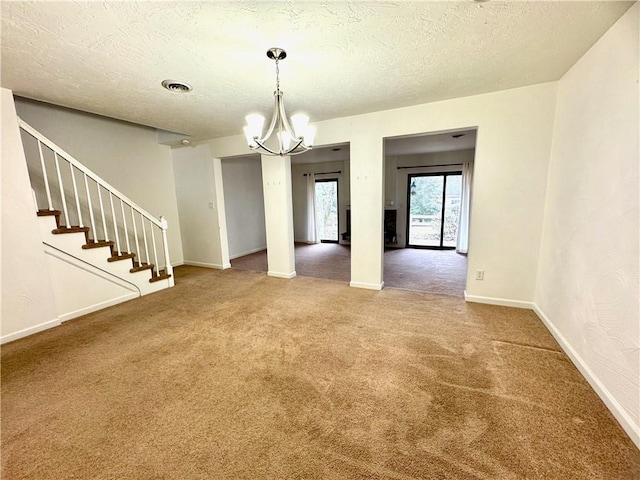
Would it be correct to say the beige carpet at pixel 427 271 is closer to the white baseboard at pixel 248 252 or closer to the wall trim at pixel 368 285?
the wall trim at pixel 368 285

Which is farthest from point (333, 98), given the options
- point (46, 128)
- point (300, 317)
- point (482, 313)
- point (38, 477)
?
point (46, 128)

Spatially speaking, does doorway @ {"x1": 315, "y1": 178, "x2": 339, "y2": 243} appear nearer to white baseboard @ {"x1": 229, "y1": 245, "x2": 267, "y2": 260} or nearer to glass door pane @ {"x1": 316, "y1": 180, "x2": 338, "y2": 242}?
glass door pane @ {"x1": 316, "y1": 180, "x2": 338, "y2": 242}

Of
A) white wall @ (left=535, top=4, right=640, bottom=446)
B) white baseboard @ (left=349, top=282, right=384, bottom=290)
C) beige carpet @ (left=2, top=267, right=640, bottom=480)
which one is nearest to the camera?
beige carpet @ (left=2, top=267, right=640, bottom=480)

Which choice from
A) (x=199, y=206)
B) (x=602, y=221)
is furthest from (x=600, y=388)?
(x=199, y=206)

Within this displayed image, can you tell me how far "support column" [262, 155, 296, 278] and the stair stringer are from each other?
68.3 inches

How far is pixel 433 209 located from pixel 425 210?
0.19 m

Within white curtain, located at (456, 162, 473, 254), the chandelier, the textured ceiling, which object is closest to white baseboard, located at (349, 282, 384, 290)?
the chandelier

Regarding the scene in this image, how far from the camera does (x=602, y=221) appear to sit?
1761 millimetres

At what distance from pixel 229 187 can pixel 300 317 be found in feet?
13.3

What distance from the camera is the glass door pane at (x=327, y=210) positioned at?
25.5 feet

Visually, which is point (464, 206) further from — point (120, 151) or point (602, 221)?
point (120, 151)

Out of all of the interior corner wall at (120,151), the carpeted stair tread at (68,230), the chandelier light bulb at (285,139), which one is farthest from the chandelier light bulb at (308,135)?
the interior corner wall at (120,151)

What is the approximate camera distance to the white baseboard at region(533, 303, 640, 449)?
4.59 ft

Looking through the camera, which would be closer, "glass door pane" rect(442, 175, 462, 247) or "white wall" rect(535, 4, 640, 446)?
"white wall" rect(535, 4, 640, 446)
